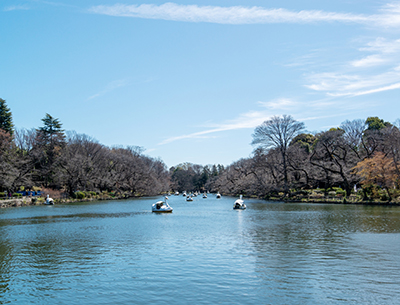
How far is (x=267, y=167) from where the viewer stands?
212 feet

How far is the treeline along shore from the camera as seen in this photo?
153 ft

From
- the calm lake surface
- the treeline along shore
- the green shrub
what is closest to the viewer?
the calm lake surface

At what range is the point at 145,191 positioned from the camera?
92750 millimetres

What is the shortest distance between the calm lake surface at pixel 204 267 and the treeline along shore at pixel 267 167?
2657cm

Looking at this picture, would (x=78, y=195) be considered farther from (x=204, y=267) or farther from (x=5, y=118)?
(x=204, y=267)

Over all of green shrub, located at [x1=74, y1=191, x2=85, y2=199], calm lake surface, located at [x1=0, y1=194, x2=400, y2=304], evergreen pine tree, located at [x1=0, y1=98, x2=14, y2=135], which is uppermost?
evergreen pine tree, located at [x1=0, y1=98, x2=14, y2=135]

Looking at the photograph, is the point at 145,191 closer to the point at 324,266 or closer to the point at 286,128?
the point at 286,128

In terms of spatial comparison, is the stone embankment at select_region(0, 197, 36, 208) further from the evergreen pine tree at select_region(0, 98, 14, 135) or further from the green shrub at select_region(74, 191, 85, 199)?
the evergreen pine tree at select_region(0, 98, 14, 135)

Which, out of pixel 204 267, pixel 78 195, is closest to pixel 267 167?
pixel 78 195

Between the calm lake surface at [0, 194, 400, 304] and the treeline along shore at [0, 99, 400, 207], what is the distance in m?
26.6

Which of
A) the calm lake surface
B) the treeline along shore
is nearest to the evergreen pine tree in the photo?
the treeline along shore

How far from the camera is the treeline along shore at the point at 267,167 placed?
46.6m

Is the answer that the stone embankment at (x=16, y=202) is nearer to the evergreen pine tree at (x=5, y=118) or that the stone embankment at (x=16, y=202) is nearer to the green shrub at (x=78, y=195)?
the green shrub at (x=78, y=195)

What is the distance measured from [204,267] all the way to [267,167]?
52.7 metres
